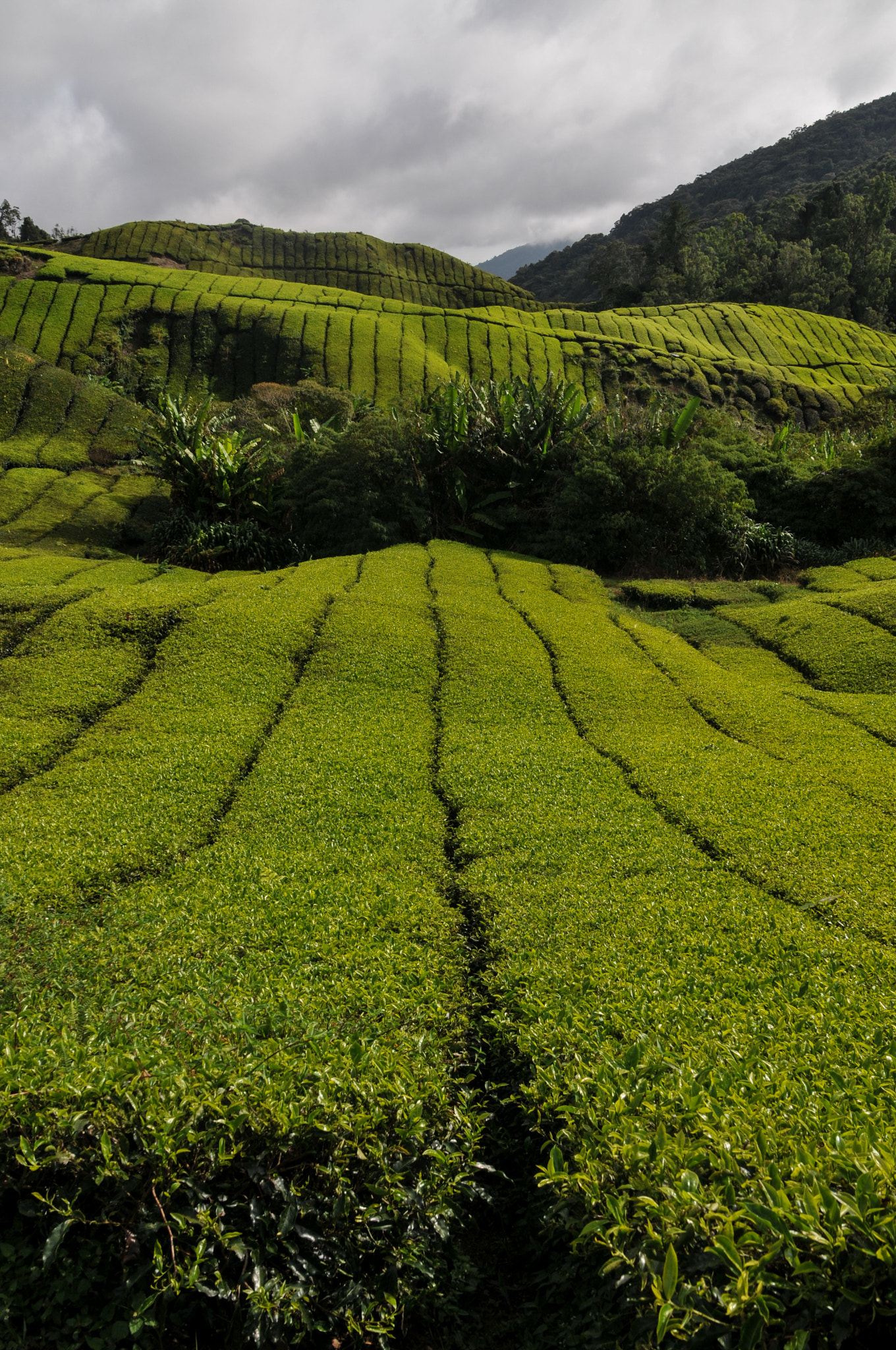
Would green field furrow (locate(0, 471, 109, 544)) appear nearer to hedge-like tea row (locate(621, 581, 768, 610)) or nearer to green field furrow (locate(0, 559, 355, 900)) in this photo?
green field furrow (locate(0, 559, 355, 900))

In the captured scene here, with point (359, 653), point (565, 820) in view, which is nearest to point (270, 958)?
point (565, 820)

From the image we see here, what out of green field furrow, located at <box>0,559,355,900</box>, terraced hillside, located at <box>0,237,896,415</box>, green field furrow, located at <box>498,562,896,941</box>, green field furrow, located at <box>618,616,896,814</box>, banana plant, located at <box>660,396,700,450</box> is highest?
terraced hillside, located at <box>0,237,896,415</box>

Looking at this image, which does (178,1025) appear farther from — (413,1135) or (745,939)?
(745,939)

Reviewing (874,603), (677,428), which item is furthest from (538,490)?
(874,603)

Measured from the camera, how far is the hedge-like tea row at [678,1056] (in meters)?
2.64

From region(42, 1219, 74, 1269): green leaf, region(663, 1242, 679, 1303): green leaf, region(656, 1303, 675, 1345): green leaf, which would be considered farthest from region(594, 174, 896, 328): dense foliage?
region(42, 1219, 74, 1269): green leaf

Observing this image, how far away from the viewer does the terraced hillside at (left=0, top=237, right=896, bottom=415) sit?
1598 inches

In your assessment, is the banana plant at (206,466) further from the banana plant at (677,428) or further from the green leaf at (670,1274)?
the green leaf at (670,1274)

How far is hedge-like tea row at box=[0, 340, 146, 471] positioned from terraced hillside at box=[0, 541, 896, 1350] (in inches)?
811

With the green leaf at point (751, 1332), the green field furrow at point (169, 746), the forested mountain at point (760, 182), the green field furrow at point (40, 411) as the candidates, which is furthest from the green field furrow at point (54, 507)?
the forested mountain at point (760, 182)

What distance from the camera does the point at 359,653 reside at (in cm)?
1166

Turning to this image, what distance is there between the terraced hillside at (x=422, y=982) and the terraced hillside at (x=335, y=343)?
30309mm

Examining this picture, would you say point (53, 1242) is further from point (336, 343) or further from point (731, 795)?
point (336, 343)

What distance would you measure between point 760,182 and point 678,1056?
529ft
